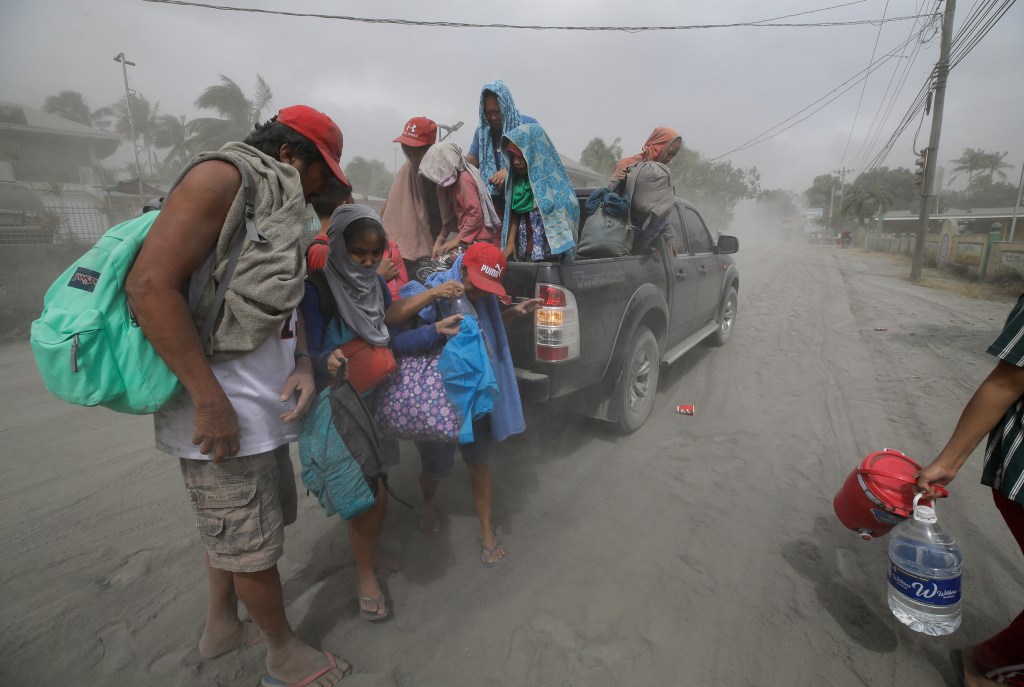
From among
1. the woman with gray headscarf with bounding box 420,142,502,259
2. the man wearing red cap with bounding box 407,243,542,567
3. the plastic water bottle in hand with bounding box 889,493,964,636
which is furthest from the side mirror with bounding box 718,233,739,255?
the plastic water bottle in hand with bounding box 889,493,964,636

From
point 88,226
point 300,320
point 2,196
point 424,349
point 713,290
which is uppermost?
point 2,196

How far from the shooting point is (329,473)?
1.72 meters

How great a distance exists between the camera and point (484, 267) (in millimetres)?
2154

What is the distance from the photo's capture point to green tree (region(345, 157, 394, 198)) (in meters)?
40.8

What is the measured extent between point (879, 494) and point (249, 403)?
226 cm

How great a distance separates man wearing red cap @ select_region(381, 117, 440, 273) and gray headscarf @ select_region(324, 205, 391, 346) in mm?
1472

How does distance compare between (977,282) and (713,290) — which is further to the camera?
(977,282)

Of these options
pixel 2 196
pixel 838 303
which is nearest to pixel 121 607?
pixel 838 303

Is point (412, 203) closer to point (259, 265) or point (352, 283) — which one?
point (352, 283)

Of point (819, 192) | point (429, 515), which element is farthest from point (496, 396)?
point (819, 192)

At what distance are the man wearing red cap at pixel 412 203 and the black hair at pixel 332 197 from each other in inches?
57.4

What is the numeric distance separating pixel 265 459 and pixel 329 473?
208 millimetres

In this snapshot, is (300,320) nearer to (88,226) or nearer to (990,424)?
(990,424)

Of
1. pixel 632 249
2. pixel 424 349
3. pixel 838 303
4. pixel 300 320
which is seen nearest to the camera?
pixel 300 320
